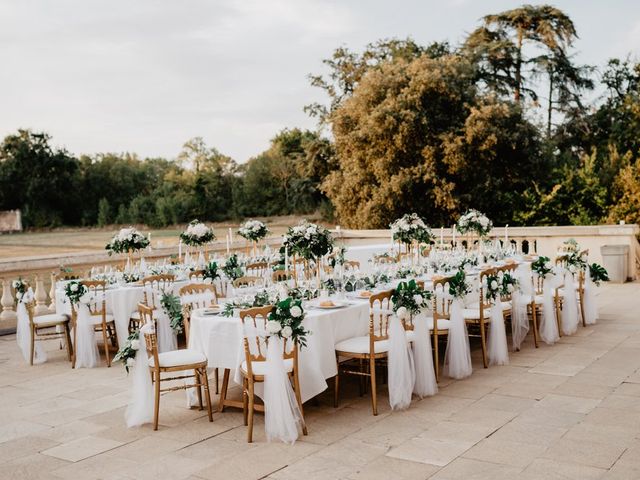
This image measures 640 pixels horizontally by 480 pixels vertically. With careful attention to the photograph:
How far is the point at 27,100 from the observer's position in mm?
26344

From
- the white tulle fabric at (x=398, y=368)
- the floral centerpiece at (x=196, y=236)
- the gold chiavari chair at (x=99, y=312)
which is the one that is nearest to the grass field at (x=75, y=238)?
the floral centerpiece at (x=196, y=236)

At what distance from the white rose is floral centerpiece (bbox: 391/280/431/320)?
1221 millimetres

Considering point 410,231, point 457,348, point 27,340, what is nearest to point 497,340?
point 457,348

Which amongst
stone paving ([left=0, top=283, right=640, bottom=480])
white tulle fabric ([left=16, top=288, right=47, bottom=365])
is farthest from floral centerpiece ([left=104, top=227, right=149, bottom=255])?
stone paving ([left=0, top=283, right=640, bottom=480])

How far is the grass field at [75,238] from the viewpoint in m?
21.8

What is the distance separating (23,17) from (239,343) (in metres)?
12.6

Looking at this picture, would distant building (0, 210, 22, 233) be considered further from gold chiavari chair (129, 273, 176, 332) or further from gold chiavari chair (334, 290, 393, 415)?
gold chiavari chair (334, 290, 393, 415)

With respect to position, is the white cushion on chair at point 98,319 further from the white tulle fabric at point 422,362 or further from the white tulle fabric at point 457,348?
the white tulle fabric at point 457,348

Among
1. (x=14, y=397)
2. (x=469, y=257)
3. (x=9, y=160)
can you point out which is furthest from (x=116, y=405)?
(x=9, y=160)

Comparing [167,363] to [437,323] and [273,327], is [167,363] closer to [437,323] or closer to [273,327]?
[273,327]

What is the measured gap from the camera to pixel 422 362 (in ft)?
19.4

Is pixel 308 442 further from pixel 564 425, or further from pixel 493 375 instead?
pixel 493 375

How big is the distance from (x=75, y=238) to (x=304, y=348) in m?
21.3

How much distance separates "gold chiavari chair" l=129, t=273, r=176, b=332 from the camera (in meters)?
8.20
